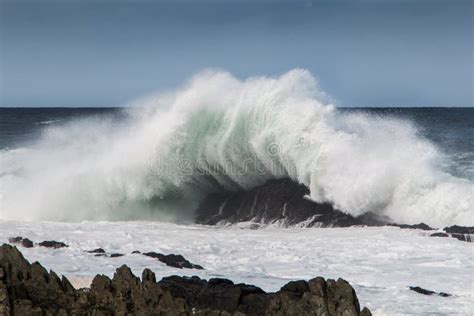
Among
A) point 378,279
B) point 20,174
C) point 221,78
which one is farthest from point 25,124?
point 378,279

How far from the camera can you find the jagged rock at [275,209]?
2067 centimetres

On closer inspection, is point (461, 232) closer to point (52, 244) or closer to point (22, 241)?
point (52, 244)

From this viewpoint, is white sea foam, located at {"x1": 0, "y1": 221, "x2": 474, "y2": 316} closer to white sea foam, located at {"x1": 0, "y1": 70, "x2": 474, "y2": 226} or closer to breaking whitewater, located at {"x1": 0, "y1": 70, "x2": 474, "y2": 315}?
breaking whitewater, located at {"x1": 0, "y1": 70, "x2": 474, "y2": 315}

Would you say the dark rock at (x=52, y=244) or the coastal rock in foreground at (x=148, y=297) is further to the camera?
the dark rock at (x=52, y=244)

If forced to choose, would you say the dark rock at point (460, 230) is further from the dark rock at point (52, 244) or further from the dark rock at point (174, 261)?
the dark rock at point (52, 244)

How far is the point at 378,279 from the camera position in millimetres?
13539

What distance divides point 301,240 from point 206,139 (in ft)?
26.0

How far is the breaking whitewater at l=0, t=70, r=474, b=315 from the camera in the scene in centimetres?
1616

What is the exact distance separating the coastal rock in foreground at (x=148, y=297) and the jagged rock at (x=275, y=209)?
10.2 meters

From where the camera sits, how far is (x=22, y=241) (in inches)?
656

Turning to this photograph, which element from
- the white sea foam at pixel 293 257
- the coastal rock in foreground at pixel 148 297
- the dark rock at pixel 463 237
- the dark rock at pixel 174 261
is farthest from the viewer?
the dark rock at pixel 463 237

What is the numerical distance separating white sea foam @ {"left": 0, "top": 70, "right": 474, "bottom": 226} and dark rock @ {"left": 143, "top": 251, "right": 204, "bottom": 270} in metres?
6.93

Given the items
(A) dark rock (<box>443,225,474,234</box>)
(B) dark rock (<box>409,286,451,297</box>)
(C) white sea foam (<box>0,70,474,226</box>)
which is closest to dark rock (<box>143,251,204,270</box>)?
(B) dark rock (<box>409,286,451,297</box>)

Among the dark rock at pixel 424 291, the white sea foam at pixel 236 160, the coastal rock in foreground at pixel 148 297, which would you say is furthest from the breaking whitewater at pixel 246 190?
the coastal rock in foreground at pixel 148 297
